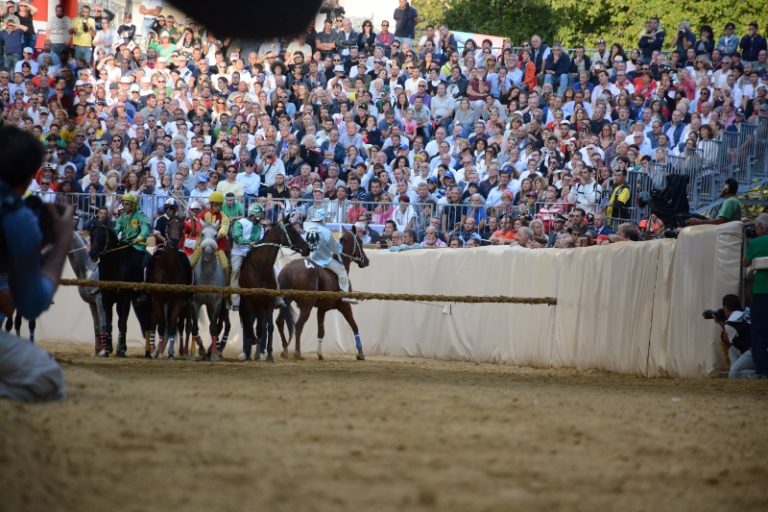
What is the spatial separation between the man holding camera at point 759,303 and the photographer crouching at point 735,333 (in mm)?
130

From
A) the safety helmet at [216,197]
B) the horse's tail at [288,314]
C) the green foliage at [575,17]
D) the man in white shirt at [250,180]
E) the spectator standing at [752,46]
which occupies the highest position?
the green foliage at [575,17]

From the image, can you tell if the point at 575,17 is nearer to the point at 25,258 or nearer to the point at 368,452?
the point at 25,258

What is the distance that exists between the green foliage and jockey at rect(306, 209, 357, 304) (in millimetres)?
24318

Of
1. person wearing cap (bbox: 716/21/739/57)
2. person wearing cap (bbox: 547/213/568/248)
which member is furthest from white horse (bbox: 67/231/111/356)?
person wearing cap (bbox: 716/21/739/57)

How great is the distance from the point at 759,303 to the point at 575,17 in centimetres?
3367

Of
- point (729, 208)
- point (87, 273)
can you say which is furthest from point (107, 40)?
point (729, 208)

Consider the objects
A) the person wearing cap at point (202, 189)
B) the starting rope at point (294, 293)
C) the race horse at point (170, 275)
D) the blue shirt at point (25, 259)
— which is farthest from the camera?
the person wearing cap at point (202, 189)

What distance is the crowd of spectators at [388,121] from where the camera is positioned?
22219 millimetres

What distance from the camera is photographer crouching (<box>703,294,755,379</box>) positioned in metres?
13.2

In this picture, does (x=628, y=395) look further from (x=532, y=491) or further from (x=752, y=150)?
(x=752, y=150)

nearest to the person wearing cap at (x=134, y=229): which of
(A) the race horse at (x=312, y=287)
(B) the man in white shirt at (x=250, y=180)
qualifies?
(A) the race horse at (x=312, y=287)

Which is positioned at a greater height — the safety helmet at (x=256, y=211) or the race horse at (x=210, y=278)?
the safety helmet at (x=256, y=211)

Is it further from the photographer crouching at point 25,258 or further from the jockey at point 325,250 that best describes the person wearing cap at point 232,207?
the photographer crouching at point 25,258

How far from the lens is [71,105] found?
91.8ft
